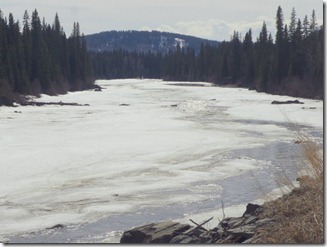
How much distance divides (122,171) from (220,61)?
83386 millimetres

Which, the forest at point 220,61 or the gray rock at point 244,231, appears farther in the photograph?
the forest at point 220,61

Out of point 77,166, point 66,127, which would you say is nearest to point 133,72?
point 66,127

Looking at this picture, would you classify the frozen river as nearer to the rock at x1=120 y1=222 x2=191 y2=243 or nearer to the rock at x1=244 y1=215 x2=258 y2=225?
the rock at x1=120 y1=222 x2=191 y2=243

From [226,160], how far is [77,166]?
436cm

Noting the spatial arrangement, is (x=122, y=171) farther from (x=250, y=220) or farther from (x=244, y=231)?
(x=244, y=231)

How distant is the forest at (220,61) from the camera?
51906 millimetres

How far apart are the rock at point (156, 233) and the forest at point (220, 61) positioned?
3243 cm

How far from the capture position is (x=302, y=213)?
260 inches

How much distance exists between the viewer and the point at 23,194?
11859 mm

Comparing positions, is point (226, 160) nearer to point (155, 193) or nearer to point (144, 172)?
point (144, 172)

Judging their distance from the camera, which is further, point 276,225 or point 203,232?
point 203,232

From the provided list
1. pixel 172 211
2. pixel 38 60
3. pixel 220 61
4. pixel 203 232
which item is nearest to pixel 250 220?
pixel 203 232

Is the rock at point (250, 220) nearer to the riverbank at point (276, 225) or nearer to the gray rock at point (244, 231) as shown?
the riverbank at point (276, 225)

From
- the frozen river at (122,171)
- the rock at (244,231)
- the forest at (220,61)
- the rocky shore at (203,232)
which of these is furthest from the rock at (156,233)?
the forest at (220,61)
